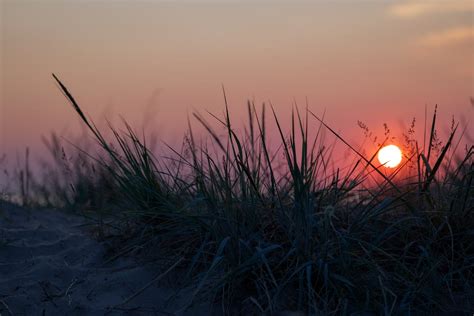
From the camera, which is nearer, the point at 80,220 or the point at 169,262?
the point at 169,262

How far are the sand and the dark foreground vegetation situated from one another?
0.13m

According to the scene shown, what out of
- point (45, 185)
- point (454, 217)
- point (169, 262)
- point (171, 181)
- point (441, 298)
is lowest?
point (441, 298)

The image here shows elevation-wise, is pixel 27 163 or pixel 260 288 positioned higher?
pixel 27 163

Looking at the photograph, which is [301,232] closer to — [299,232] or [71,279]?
[299,232]

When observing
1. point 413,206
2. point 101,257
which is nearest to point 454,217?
point 413,206

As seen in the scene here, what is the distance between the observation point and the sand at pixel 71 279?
9.28 feet

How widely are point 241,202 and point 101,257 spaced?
3.16 ft

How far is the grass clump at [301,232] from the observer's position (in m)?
2.66

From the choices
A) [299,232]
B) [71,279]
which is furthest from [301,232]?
[71,279]

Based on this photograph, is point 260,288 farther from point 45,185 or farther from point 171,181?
point 45,185

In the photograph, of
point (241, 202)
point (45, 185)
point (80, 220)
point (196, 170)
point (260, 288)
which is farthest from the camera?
point (45, 185)

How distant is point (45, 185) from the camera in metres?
5.91

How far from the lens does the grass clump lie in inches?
105

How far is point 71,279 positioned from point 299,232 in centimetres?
123
